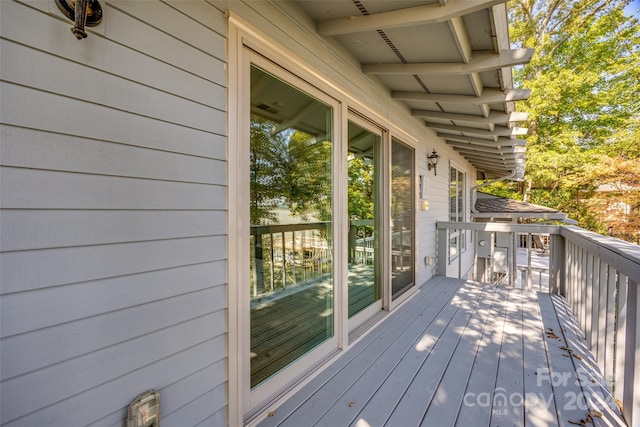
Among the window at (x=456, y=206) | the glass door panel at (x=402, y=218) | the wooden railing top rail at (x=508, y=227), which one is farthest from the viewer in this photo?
the window at (x=456, y=206)

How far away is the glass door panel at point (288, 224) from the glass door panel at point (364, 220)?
25.1 inches

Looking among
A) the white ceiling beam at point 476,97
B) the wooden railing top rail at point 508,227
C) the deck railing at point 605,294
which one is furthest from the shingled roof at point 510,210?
the white ceiling beam at point 476,97

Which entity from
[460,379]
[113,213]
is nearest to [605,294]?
[460,379]

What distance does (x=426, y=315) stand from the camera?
3266 millimetres

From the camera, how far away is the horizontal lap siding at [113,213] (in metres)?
0.92

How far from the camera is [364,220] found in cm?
317

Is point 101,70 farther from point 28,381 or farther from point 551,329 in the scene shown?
point 551,329

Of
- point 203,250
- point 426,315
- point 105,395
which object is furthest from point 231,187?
point 426,315

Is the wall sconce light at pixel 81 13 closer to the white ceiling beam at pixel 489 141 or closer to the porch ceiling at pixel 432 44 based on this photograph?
the porch ceiling at pixel 432 44

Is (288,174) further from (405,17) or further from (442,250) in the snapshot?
(442,250)

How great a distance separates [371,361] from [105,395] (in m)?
1.78

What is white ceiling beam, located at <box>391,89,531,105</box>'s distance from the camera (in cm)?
287

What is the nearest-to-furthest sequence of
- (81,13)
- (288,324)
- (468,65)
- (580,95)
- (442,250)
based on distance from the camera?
1. (81,13)
2. (288,324)
3. (468,65)
4. (442,250)
5. (580,95)

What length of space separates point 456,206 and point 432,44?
217 inches
